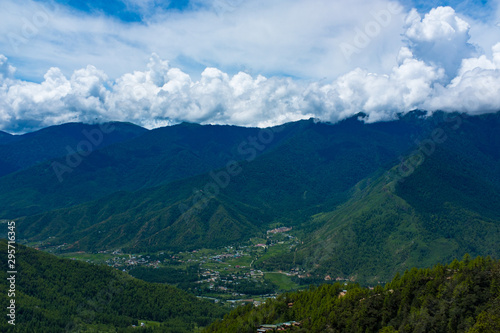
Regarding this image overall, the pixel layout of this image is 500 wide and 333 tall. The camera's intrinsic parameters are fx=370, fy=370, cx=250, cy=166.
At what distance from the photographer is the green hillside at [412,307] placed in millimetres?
62312

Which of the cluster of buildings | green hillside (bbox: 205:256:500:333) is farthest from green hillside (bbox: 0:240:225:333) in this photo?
green hillside (bbox: 205:256:500:333)

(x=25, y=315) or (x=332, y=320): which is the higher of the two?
(x=332, y=320)

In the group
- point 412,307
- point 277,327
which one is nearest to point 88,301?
point 277,327

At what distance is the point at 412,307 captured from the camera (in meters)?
69.6

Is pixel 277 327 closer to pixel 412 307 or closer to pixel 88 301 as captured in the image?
pixel 412 307

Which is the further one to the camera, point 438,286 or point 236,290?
point 236,290

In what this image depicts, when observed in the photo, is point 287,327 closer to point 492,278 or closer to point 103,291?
point 492,278

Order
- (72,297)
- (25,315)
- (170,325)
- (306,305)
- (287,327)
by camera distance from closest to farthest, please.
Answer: (287,327) → (306,305) → (25,315) → (170,325) → (72,297)

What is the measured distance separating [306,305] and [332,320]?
51.5ft

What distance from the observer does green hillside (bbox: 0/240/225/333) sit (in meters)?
122

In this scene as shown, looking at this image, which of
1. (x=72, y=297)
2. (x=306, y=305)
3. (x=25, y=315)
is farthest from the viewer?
(x=72, y=297)

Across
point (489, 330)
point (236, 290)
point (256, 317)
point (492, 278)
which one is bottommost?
point (236, 290)

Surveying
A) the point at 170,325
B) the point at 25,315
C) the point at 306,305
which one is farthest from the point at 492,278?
the point at 25,315

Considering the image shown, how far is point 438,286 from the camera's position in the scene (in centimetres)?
7319
